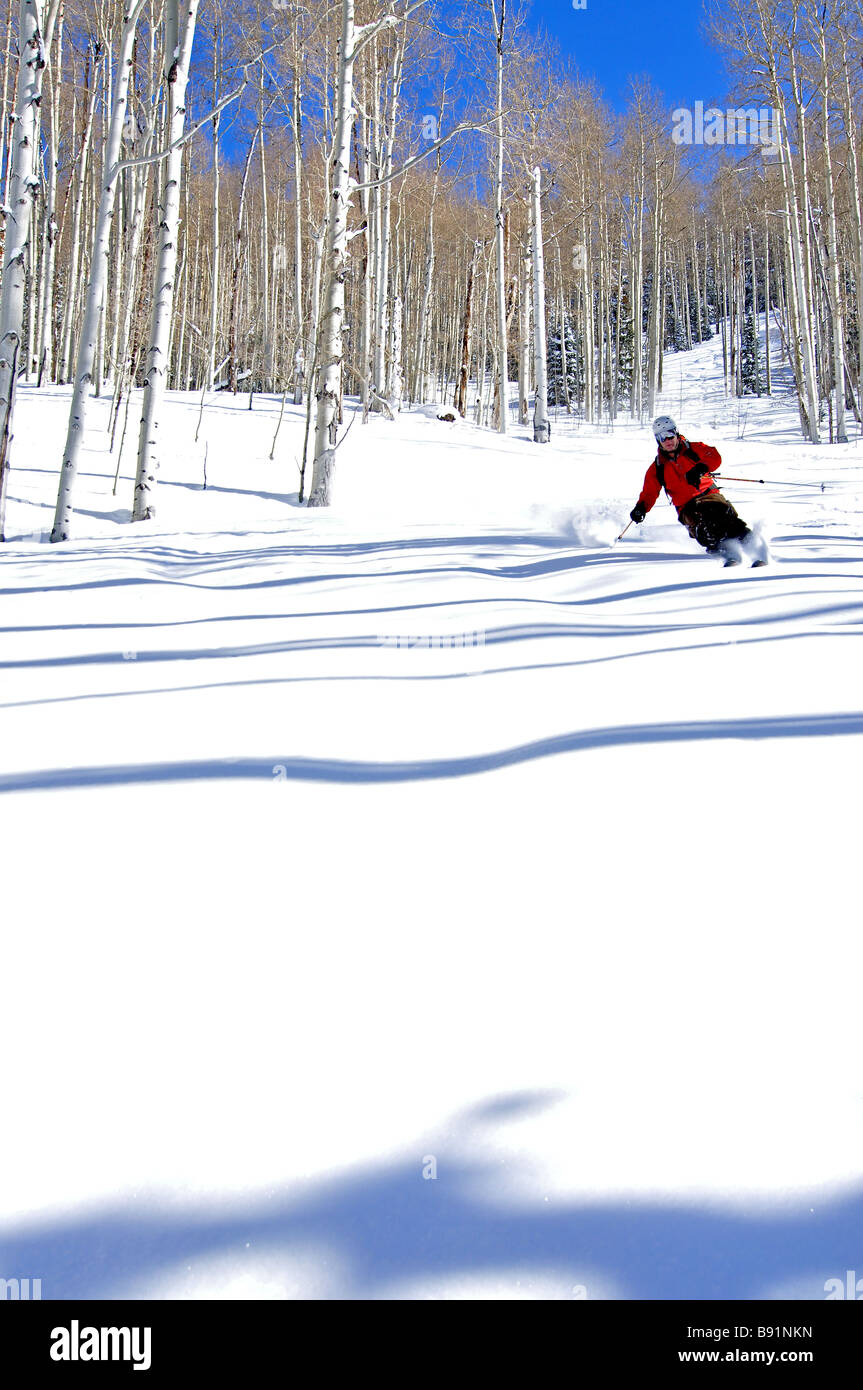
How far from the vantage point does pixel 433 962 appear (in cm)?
153

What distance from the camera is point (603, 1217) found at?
1.02m

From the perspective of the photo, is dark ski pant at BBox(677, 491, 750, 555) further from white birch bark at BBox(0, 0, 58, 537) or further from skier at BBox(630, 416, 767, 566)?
white birch bark at BBox(0, 0, 58, 537)

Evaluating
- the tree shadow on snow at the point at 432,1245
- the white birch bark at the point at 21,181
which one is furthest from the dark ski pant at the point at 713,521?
the tree shadow on snow at the point at 432,1245

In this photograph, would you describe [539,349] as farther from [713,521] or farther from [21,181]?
[713,521]

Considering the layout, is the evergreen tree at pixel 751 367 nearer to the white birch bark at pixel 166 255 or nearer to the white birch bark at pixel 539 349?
the white birch bark at pixel 539 349

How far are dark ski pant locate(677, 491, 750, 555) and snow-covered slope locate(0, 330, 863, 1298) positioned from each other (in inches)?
87.3

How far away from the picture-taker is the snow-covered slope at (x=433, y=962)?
3.32 feet

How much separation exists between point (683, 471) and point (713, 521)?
54 centimetres

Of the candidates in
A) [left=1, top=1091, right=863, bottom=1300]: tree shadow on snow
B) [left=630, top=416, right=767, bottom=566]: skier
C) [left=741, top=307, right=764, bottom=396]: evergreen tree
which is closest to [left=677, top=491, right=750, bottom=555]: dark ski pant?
[left=630, top=416, right=767, bottom=566]: skier

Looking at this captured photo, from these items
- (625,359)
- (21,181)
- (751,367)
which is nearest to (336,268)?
(21,181)

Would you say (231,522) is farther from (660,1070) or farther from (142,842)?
(660,1070)

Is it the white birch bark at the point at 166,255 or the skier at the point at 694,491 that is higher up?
the white birch bark at the point at 166,255

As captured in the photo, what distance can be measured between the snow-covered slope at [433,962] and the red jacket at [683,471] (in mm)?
2723

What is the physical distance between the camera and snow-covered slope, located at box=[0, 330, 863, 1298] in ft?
3.32
